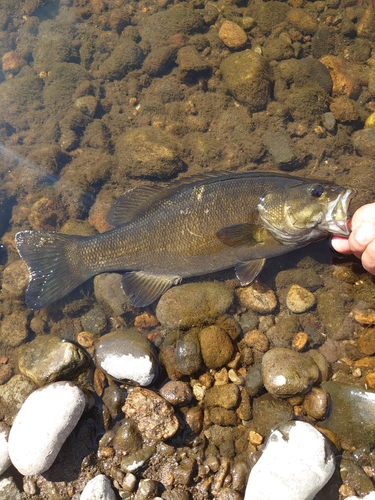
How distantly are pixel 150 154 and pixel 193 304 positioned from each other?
262cm

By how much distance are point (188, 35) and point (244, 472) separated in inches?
299

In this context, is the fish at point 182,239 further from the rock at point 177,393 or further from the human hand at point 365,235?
the rock at point 177,393

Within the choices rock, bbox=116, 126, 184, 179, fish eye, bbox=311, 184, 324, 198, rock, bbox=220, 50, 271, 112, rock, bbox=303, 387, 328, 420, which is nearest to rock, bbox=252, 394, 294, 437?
rock, bbox=303, 387, 328, 420

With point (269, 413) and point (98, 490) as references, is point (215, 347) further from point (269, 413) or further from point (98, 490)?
point (98, 490)

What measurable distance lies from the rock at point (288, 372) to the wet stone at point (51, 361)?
2.25 m

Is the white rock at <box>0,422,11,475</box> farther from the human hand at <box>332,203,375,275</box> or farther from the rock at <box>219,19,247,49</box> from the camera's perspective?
the rock at <box>219,19,247,49</box>

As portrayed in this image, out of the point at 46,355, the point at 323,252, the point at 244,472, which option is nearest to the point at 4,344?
the point at 46,355

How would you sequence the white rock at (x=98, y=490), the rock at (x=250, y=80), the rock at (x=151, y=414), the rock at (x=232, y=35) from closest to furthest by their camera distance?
the white rock at (x=98, y=490) → the rock at (x=151, y=414) → the rock at (x=250, y=80) → the rock at (x=232, y=35)

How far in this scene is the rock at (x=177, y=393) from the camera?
4004 millimetres

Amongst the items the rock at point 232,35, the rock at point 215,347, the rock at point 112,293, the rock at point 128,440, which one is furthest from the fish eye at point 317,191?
the rock at point 232,35

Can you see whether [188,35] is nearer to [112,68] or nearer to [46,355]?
[112,68]

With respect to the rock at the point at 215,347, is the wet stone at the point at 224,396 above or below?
below

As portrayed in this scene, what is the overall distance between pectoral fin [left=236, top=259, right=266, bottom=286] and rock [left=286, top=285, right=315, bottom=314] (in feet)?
1.96

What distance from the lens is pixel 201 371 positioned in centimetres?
429
